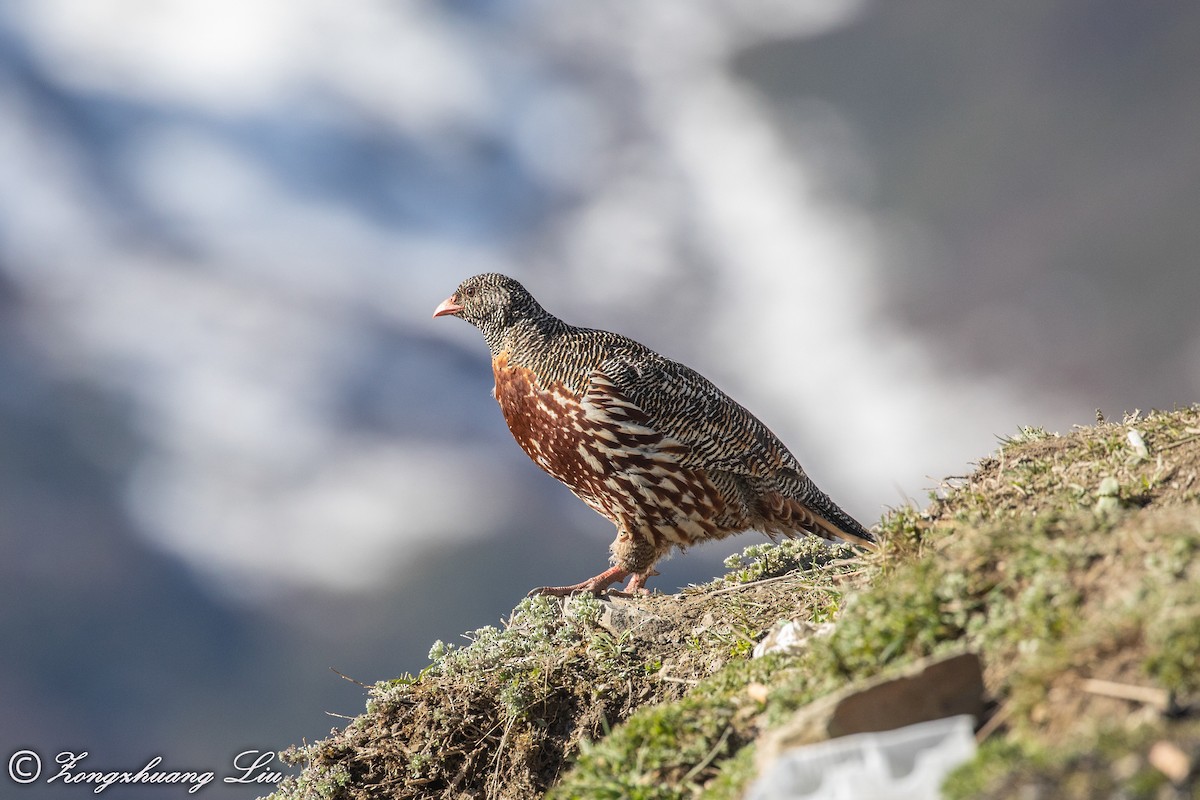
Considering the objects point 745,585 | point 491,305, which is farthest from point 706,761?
point 491,305

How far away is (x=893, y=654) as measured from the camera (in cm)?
334

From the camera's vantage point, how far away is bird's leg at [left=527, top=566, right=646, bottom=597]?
283 inches

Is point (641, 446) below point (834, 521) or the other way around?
the other way around

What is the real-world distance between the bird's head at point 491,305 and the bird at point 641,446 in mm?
25

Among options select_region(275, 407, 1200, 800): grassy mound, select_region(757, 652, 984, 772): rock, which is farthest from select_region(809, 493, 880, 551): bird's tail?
select_region(757, 652, 984, 772): rock

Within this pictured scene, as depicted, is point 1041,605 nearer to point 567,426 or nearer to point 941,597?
point 941,597

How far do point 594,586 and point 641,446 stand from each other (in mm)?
1140

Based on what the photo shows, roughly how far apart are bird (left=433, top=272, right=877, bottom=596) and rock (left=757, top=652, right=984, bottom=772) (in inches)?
175

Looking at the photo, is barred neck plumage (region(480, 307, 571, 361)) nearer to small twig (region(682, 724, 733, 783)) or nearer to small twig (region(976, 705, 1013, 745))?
small twig (region(682, 724, 733, 783))

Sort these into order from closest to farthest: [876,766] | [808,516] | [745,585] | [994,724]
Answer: [876,766], [994,724], [745,585], [808,516]

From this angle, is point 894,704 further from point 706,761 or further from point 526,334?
point 526,334

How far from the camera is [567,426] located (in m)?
7.74

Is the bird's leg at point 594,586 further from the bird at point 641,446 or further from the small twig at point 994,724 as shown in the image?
the small twig at point 994,724

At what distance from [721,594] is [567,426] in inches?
77.4
